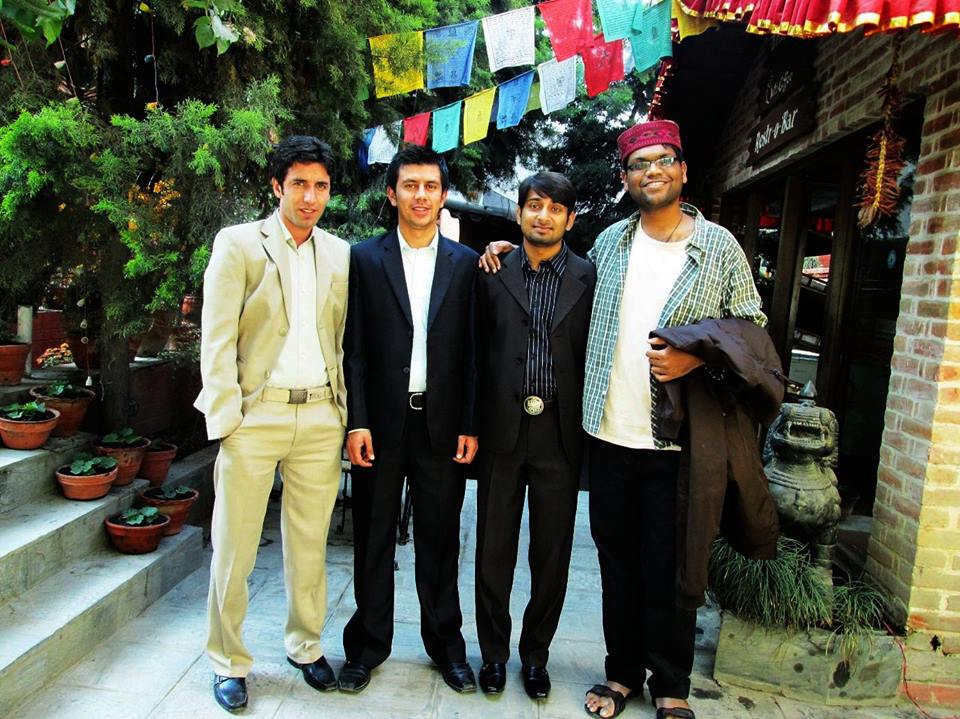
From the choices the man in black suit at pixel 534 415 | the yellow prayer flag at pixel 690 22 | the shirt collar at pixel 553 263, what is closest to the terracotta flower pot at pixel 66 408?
the man in black suit at pixel 534 415

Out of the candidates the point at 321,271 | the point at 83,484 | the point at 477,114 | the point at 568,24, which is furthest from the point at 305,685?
the point at 477,114

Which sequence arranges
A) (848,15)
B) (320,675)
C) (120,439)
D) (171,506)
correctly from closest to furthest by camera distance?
(848,15), (320,675), (171,506), (120,439)

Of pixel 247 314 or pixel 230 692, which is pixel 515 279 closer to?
pixel 247 314

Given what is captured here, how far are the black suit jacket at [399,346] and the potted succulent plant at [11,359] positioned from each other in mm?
2355

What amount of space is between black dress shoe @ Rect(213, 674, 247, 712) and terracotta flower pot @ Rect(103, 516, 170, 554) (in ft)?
3.50

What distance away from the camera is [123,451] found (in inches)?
153

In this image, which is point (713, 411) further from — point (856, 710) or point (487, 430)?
point (856, 710)

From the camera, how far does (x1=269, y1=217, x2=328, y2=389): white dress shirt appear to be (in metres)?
2.81

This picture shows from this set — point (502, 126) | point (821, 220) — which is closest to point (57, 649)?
point (502, 126)

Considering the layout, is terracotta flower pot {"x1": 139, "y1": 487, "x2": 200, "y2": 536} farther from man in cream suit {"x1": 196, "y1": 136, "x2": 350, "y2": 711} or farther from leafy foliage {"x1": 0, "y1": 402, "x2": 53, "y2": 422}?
man in cream suit {"x1": 196, "y1": 136, "x2": 350, "y2": 711}

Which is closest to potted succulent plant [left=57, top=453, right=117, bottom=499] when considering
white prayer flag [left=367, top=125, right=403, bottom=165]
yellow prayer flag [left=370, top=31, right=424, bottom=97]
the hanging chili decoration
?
yellow prayer flag [left=370, top=31, right=424, bottom=97]

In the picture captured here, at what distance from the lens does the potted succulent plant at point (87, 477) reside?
360 cm

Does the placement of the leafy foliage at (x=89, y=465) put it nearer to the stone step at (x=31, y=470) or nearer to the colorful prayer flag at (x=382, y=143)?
the stone step at (x=31, y=470)

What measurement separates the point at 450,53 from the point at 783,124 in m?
2.30
